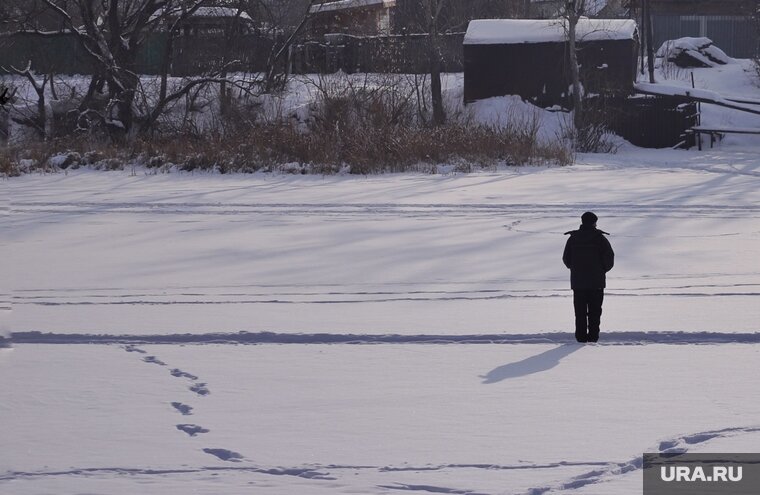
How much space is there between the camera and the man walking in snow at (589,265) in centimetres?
725

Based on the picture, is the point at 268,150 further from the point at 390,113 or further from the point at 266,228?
the point at 266,228

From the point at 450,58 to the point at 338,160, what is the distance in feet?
54.9

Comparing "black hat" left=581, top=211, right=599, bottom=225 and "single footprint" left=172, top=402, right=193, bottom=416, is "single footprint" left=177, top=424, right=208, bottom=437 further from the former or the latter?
"black hat" left=581, top=211, right=599, bottom=225

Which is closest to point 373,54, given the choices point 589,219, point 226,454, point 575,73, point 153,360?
point 575,73

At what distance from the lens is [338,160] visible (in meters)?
21.7

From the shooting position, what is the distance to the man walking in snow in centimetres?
725

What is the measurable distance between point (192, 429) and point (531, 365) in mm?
2348

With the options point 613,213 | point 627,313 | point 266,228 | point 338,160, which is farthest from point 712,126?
point 627,313

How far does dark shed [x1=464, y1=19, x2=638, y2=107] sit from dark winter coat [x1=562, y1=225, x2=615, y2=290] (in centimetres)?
2352

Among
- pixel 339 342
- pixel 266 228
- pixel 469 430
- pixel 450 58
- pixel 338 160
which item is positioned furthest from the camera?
pixel 450 58

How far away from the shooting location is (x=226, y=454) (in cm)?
522

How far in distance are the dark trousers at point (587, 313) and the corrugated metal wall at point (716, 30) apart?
38.5 meters

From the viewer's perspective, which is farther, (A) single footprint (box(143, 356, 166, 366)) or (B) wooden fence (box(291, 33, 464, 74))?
(B) wooden fence (box(291, 33, 464, 74))

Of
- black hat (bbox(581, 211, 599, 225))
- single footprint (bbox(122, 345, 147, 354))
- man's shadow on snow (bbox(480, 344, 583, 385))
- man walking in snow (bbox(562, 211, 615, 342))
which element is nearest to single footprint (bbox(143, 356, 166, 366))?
single footprint (bbox(122, 345, 147, 354))
